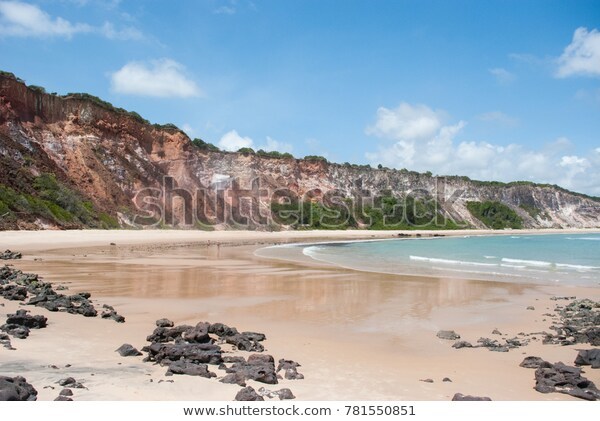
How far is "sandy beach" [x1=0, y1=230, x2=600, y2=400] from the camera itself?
17.0ft

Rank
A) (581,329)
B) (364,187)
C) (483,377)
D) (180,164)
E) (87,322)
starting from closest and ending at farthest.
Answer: (483,377) < (87,322) < (581,329) < (180,164) < (364,187)

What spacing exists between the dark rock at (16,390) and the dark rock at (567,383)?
5285 mm

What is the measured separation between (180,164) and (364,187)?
42.9 m

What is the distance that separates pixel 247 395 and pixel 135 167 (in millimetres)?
48886

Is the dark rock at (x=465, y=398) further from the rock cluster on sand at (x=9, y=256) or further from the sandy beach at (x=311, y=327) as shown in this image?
the rock cluster on sand at (x=9, y=256)

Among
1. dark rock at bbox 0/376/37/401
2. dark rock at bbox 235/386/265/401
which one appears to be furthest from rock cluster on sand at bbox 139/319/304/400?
dark rock at bbox 0/376/37/401

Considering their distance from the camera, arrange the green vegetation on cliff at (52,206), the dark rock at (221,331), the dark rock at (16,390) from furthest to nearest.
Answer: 1. the green vegetation on cliff at (52,206)
2. the dark rock at (221,331)
3. the dark rock at (16,390)

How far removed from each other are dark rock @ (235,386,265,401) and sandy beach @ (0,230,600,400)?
196 millimetres

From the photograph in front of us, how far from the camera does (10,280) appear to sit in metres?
12.2

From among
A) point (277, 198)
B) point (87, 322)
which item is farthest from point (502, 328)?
point (277, 198)

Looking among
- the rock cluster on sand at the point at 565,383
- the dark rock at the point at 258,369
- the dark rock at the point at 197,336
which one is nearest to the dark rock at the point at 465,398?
the rock cluster on sand at the point at 565,383

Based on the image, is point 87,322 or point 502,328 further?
point 502,328

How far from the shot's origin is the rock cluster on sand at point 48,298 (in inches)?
348

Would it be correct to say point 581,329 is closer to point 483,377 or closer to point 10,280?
point 483,377
